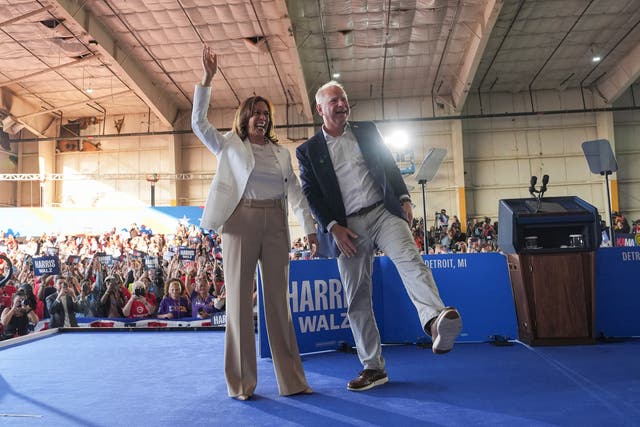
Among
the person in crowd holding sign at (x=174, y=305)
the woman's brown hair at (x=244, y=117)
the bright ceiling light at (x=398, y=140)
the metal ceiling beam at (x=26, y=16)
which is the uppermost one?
the metal ceiling beam at (x=26, y=16)

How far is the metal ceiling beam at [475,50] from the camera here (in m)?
9.75

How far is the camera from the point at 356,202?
7.23ft

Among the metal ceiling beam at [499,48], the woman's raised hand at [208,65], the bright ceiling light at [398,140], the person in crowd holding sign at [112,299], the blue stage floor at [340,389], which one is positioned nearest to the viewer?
the blue stage floor at [340,389]

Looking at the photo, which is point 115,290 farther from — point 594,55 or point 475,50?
point 594,55

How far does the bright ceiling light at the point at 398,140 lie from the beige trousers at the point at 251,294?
12.5 m

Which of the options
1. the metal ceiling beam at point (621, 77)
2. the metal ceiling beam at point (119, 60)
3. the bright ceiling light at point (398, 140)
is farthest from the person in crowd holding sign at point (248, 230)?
the metal ceiling beam at point (621, 77)

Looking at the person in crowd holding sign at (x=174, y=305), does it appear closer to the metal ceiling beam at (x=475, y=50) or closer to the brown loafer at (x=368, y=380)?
the brown loafer at (x=368, y=380)

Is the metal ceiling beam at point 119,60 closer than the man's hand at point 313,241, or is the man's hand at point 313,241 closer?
the man's hand at point 313,241

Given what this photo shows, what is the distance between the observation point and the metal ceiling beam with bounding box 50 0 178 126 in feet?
32.0

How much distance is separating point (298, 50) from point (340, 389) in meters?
10.7

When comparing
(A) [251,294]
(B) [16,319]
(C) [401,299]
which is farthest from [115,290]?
(A) [251,294]

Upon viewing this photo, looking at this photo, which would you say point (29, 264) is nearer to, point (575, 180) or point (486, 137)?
point (486, 137)

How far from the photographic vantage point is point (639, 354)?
2652 mm

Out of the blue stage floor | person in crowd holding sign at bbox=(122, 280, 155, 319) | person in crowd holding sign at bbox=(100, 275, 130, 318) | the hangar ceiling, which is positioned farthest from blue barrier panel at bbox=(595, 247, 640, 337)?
the hangar ceiling
